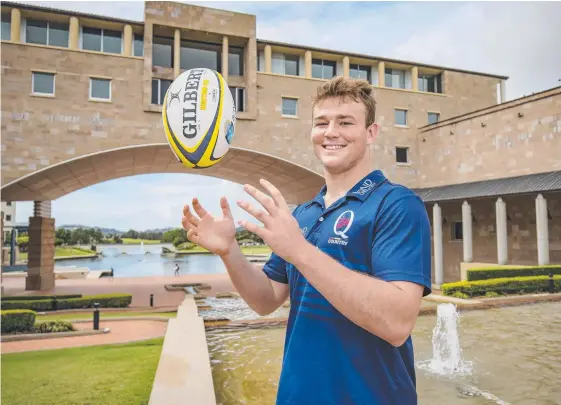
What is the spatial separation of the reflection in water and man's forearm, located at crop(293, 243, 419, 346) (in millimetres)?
5316

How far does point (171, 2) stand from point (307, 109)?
10.8 metres

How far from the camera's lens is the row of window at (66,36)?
24.6 metres

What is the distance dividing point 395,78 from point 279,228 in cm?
3369

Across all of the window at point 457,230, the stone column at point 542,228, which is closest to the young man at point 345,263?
the stone column at point 542,228

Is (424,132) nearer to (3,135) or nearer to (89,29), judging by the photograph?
(89,29)

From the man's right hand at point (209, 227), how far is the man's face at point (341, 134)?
2.14 ft

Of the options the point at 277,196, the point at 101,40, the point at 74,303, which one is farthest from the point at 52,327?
the point at 101,40

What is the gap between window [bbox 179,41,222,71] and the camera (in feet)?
91.8

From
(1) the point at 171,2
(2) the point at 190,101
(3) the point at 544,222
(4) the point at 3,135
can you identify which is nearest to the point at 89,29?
(1) the point at 171,2

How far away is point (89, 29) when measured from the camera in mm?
25875

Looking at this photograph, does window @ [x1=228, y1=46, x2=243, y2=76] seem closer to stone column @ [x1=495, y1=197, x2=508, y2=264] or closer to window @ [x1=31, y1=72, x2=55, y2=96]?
window @ [x1=31, y1=72, x2=55, y2=96]

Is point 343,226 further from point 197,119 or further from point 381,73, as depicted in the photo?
point 381,73

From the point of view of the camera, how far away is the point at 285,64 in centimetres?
2998

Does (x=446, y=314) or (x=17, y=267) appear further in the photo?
(x=17, y=267)
